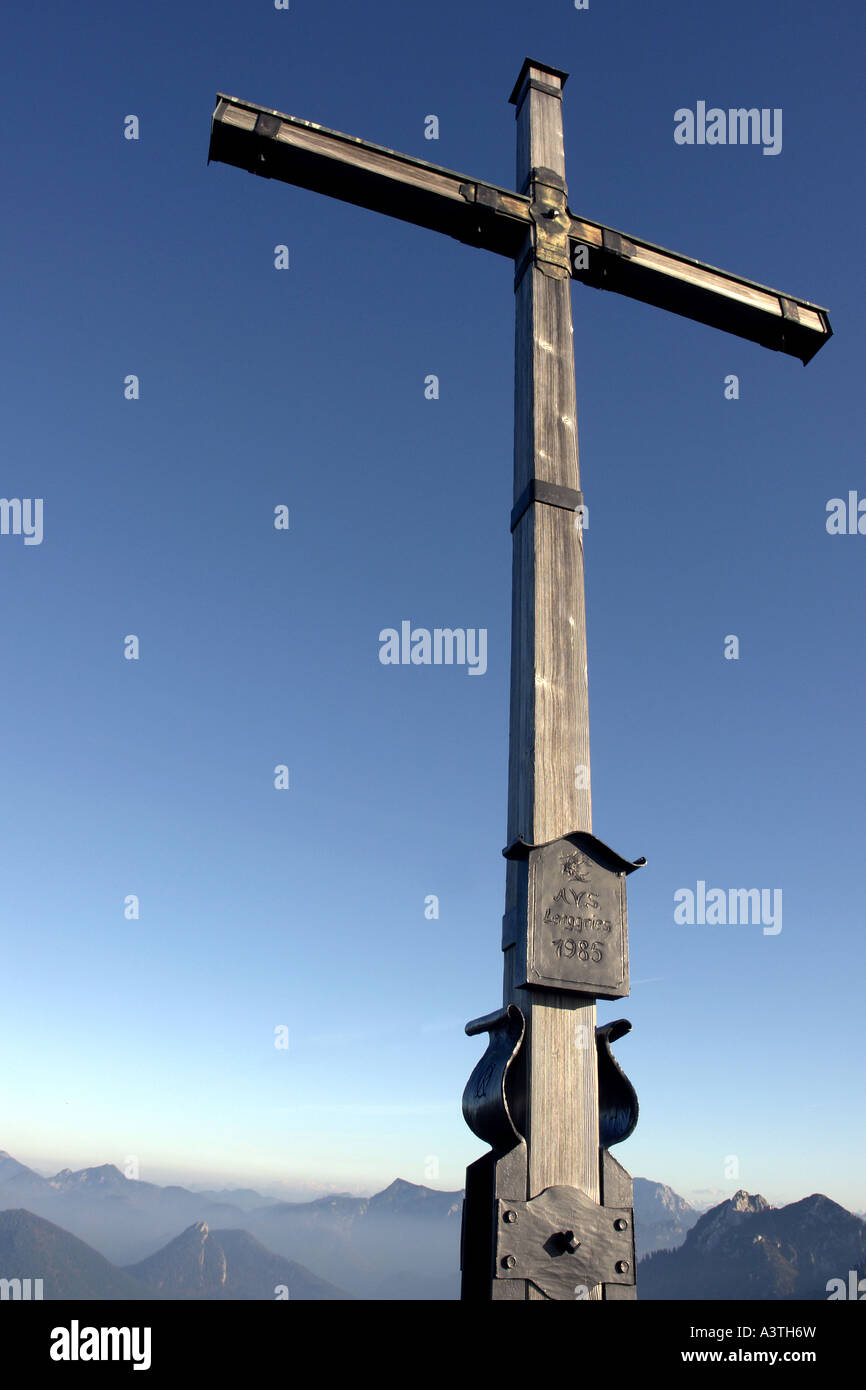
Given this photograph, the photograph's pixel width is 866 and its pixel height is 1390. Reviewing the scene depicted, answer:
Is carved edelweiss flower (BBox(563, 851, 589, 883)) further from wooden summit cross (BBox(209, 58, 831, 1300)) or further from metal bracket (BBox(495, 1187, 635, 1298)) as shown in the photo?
metal bracket (BBox(495, 1187, 635, 1298))

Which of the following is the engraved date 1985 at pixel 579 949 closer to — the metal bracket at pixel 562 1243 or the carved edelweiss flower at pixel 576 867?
the carved edelweiss flower at pixel 576 867

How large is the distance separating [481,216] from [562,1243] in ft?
20.2

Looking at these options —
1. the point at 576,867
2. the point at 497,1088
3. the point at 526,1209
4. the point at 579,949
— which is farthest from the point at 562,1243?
the point at 576,867

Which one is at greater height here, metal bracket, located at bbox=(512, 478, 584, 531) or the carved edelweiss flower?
metal bracket, located at bbox=(512, 478, 584, 531)

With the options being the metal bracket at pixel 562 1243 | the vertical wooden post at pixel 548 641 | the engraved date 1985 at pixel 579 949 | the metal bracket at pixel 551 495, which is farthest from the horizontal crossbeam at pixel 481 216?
the metal bracket at pixel 562 1243

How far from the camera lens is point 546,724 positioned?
511cm

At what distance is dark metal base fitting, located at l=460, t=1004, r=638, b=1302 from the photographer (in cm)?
409

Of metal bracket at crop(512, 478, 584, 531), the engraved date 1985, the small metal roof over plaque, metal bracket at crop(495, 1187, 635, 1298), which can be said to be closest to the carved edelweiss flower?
the small metal roof over plaque

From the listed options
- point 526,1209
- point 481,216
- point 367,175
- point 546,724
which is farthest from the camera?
point 481,216

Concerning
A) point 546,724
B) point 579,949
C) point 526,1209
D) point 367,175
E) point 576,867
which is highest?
point 367,175

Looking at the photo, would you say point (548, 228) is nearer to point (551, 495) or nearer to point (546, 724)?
point (551, 495)

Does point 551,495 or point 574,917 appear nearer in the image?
point 574,917
